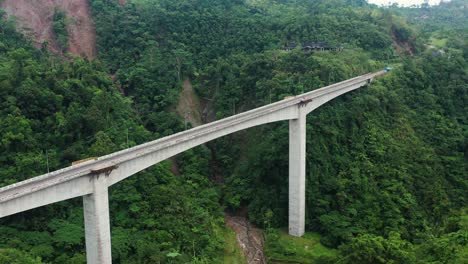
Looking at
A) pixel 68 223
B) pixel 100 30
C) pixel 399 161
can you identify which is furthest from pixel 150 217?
pixel 100 30

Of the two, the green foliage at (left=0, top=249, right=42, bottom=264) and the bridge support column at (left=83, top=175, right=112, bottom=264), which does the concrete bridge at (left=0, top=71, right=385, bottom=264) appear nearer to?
the bridge support column at (left=83, top=175, right=112, bottom=264)

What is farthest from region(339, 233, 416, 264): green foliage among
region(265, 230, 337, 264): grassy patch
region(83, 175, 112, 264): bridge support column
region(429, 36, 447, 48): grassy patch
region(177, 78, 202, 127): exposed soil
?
region(429, 36, 447, 48): grassy patch

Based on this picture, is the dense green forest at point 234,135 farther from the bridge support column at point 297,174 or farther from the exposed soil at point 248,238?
the bridge support column at point 297,174

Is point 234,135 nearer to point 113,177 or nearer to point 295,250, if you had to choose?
point 295,250

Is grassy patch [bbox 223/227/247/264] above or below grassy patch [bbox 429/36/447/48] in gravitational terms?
below

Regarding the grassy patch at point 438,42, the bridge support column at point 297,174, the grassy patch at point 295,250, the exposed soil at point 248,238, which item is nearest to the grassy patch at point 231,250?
the exposed soil at point 248,238

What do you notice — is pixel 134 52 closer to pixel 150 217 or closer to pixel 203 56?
pixel 203 56

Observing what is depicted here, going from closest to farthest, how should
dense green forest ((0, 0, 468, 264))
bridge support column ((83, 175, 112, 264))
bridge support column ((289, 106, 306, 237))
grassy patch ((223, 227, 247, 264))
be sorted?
bridge support column ((83, 175, 112, 264))
dense green forest ((0, 0, 468, 264))
grassy patch ((223, 227, 247, 264))
bridge support column ((289, 106, 306, 237))

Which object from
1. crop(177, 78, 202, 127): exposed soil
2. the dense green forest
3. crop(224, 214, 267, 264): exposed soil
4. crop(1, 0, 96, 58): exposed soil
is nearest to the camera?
the dense green forest
